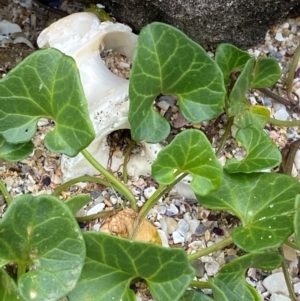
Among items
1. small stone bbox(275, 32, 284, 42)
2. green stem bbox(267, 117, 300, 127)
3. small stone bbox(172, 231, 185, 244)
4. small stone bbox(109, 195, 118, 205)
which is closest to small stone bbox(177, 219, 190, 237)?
small stone bbox(172, 231, 185, 244)

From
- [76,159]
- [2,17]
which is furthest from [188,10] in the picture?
[2,17]

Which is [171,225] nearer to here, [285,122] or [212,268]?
[212,268]

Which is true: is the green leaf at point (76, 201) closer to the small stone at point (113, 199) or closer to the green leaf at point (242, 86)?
the small stone at point (113, 199)

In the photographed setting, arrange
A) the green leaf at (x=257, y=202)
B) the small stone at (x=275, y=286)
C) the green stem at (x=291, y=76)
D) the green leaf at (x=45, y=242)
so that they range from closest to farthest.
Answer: the green leaf at (x=45, y=242) < the green leaf at (x=257, y=202) < the small stone at (x=275, y=286) < the green stem at (x=291, y=76)

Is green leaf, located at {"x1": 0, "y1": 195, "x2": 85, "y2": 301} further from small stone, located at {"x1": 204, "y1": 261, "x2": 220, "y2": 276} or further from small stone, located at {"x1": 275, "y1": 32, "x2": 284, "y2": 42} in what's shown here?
small stone, located at {"x1": 275, "y1": 32, "x2": 284, "y2": 42}

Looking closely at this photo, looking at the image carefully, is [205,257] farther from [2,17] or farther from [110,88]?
[2,17]

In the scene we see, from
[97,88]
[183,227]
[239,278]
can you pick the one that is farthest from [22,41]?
[239,278]

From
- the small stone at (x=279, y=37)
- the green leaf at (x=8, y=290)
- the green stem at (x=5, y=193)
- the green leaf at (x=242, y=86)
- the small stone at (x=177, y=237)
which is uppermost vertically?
the green leaf at (x=242, y=86)

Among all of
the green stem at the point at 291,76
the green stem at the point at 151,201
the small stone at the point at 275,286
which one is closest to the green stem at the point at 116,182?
the green stem at the point at 151,201

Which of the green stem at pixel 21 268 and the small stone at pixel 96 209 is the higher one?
the green stem at pixel 21 268
